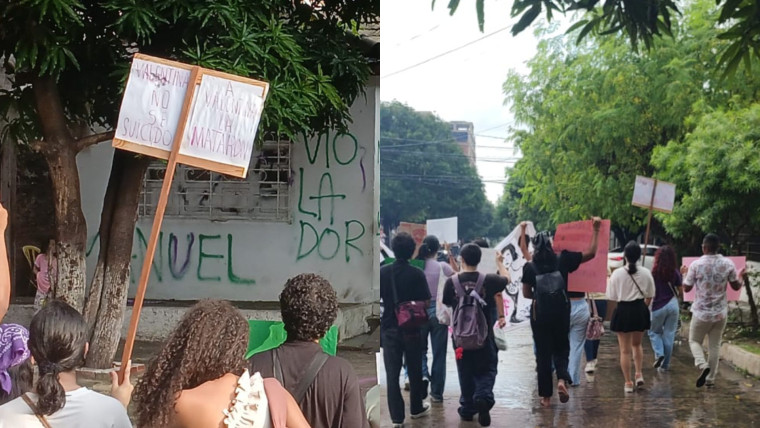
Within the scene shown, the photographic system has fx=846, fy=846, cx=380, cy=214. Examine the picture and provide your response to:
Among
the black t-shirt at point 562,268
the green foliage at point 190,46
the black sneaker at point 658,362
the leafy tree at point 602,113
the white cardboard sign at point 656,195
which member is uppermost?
the green foliage at point 190,46

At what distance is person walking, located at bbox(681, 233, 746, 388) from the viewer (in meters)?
2.90

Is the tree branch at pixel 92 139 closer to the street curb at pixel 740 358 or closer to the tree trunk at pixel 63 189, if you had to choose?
the tree trunk at pixel 63 189

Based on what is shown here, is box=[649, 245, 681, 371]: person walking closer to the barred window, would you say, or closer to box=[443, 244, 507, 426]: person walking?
box=[443, 244, 507, 426]: person walking

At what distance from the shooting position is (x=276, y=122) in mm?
6102

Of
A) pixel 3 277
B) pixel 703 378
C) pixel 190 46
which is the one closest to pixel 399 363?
pixel 703 378

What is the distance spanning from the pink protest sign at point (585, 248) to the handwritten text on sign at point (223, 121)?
5.03 ft

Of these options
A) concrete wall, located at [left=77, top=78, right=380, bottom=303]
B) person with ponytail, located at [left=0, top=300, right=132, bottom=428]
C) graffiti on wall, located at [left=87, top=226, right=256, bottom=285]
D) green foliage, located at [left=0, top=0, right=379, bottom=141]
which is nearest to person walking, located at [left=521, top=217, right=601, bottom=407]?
person with ponytail, located at [left=0, top=300, right=132, bottom=428]

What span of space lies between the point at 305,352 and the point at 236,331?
0.42 meters

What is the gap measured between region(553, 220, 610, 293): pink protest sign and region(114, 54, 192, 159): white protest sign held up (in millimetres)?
1853

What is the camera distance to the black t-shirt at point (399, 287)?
9.74 feet

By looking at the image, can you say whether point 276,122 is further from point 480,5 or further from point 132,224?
point 480,5

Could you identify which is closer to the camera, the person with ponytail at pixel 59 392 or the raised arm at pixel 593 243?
the person with ponytail at pixel 59 392

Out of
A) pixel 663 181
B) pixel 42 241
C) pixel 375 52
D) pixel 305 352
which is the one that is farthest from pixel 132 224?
pixel 663 181

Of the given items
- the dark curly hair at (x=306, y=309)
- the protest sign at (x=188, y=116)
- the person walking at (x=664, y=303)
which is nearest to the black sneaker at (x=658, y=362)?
the person walking at (x=664, y=303)
